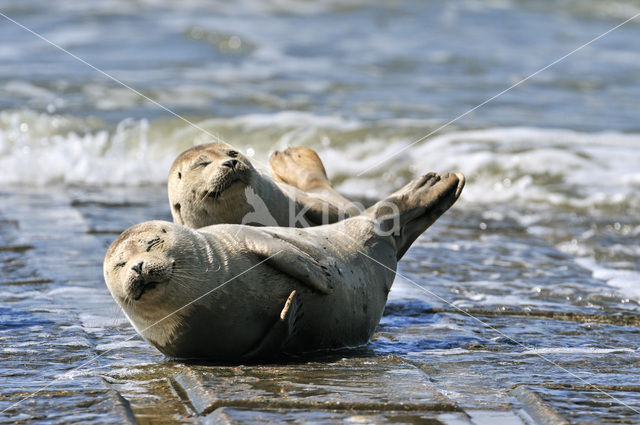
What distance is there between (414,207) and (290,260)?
3.85ft

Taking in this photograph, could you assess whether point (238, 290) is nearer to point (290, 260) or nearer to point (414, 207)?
point (290, 260)

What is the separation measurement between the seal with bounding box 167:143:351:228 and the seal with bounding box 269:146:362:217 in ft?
1.88

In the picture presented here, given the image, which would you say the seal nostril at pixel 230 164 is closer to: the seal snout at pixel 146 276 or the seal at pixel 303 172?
the seal at pixel 303 172

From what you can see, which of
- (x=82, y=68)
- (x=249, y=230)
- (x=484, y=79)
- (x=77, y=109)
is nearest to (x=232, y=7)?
(x=82, y=68)

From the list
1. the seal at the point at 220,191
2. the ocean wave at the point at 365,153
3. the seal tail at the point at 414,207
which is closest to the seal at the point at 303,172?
the seal at the point at 220,191

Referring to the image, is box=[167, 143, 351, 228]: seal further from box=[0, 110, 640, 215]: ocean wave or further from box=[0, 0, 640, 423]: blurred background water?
box=[0, 110, 640, 215]: ocean wave

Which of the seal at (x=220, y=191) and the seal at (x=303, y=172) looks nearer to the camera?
the seal at (x=220, y=191)

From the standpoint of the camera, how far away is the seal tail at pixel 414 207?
16.7 ft

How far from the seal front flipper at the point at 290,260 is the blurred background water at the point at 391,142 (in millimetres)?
481

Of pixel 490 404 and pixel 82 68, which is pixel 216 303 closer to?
pixel 490 404

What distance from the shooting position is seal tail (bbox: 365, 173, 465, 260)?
16.7 ft

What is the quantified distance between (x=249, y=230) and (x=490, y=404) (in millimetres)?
1345

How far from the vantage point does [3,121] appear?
12.6 m

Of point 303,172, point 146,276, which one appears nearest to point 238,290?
point 146,276
